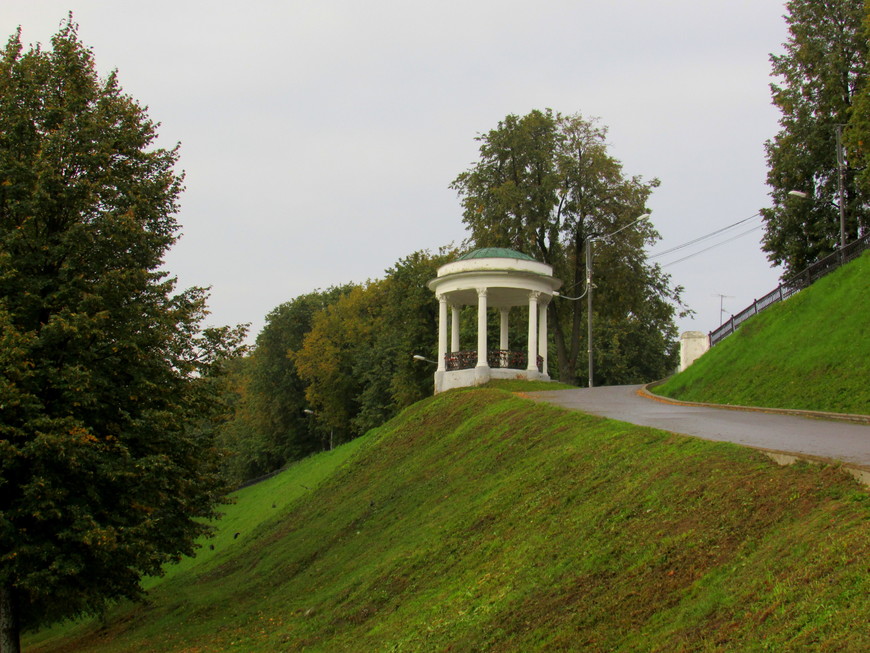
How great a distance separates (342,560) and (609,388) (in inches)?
666

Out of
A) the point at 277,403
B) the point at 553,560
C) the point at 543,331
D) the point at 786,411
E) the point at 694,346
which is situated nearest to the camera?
the point at 553,560

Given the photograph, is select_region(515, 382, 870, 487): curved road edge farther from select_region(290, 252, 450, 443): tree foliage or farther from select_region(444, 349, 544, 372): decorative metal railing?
select_region(290, 252, 450, 443): tree foliage

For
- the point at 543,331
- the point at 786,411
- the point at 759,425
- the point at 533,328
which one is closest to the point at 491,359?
the point at 533,328

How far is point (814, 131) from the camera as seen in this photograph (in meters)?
34.2

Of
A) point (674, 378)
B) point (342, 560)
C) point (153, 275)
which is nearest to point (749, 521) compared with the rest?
point (342, 560)

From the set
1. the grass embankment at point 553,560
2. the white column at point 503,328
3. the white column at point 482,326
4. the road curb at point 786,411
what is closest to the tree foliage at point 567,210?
the white column at point 503,328

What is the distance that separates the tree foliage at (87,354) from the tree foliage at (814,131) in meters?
26.7

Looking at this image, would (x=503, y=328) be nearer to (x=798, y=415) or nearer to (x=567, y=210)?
(x=567, y=210)

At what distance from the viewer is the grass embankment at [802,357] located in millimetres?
19891

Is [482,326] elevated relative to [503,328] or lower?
lower

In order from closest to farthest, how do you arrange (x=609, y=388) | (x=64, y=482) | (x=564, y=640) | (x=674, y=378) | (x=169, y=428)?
(x=564, y=640) → (x=64, y=482) → (x=169, y=428) → (x=674, y=378) → (x=609, y=388)

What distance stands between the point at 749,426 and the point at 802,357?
7954 millimetres

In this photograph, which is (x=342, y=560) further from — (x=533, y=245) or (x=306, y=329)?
(x=306, y=329)

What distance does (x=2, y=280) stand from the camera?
14.1 m
